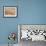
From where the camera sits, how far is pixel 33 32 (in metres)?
4.66

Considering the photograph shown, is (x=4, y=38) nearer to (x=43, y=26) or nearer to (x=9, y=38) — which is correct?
(x=9, y=38)

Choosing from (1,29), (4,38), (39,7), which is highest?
(39,7)

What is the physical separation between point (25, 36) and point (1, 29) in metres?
0.91

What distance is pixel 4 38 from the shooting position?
4.86 m

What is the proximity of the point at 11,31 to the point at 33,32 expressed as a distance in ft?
2.61

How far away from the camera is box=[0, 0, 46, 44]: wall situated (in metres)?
4.87

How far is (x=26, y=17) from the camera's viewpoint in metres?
4.88

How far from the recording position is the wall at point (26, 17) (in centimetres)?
487

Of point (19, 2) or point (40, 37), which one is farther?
point (19, 2)

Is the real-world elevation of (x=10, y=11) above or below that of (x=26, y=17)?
above

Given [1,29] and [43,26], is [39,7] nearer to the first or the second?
[43,26]

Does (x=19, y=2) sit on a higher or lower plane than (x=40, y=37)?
higher

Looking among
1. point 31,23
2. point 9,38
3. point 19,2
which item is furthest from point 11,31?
point 19,2

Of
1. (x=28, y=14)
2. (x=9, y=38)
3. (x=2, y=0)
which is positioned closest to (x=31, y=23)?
(x=28, y=14)
